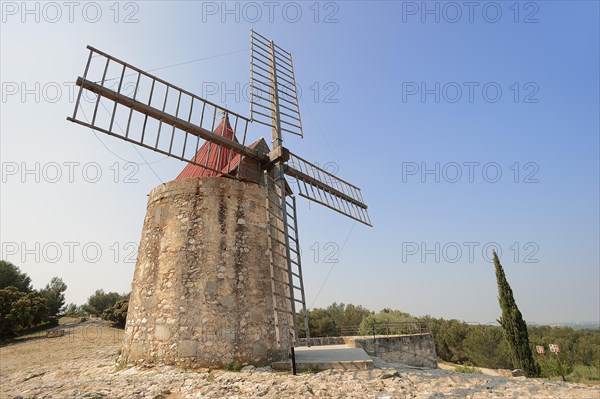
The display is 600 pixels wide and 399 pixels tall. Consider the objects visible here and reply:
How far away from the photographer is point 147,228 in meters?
8.70

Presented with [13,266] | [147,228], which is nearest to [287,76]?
[147,228]

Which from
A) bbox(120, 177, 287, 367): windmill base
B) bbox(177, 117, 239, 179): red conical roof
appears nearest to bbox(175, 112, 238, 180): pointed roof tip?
bbox(177, 117, 239, 179): red conical roof

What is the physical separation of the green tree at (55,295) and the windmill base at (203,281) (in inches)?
1066

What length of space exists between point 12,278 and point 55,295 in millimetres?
4268

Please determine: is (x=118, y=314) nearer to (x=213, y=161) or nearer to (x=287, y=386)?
(x=213, y=161)

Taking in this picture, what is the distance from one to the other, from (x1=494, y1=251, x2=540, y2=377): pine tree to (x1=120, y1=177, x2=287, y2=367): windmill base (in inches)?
632

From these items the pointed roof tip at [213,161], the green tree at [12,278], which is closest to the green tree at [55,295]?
the green tree at [12,278]

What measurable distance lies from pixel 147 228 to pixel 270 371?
4.74 metres

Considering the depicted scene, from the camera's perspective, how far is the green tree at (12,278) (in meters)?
28.7

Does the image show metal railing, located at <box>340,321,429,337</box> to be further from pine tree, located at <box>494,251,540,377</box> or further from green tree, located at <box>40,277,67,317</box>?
green tree, located at <box>40,277,67,317</box>

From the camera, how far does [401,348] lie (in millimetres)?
15227


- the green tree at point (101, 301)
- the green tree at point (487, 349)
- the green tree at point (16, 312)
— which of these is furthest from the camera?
the green tree at point (101, 301)

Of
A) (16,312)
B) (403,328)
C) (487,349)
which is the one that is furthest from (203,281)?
(487,349)

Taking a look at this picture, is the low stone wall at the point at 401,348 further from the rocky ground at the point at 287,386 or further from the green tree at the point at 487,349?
the green tree at the point at 487,349
